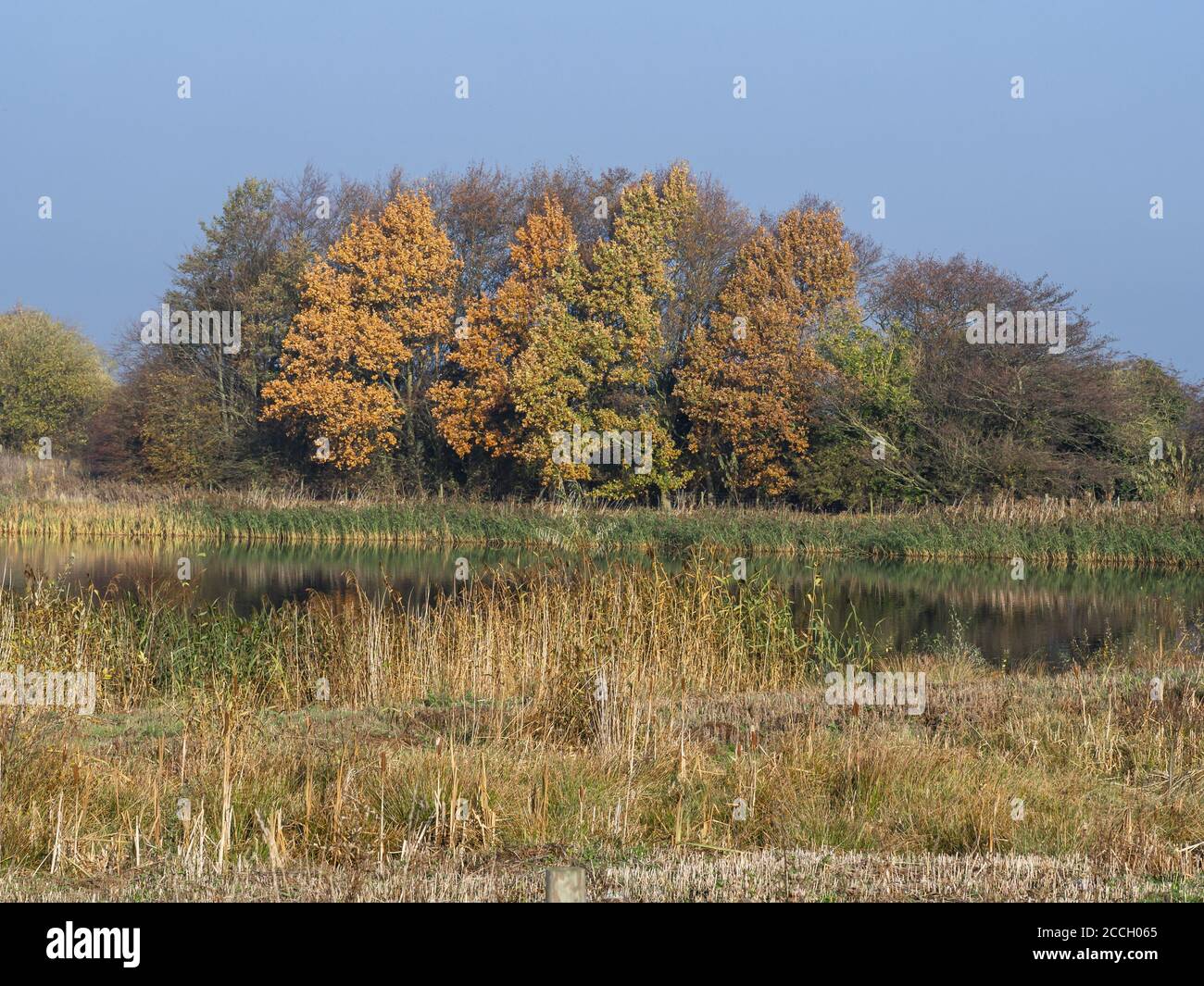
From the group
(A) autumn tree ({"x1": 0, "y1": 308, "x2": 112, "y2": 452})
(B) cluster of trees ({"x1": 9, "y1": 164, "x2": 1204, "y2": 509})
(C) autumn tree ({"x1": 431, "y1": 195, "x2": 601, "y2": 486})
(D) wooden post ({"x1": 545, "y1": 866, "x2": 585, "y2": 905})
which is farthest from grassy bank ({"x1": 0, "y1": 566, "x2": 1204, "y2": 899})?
(A) autumn tree ({"x1": 0, "y1": 308, "x2": 112, "y2": 452})

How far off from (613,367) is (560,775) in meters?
28.6

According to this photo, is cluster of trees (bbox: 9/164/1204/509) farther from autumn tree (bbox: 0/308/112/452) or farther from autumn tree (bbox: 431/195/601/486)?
autumn tree (bbox: 0/308/112/452)

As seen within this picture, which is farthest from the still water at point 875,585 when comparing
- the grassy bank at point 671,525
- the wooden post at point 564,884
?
the wooden post at point 564,884

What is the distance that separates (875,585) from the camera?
76.4ft

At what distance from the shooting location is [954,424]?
106 feet

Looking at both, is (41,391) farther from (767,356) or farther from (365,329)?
(767,356)

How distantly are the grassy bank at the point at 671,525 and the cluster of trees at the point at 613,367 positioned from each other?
1.56 meters

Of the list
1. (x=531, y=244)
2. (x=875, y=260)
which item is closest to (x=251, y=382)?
(x=531, y=244)

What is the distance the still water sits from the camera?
1677 cm

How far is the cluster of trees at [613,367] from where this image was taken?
3216 cm

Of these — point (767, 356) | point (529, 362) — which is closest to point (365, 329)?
point (529, 362)

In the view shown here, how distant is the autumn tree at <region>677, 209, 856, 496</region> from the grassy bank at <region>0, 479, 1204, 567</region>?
2.24m
